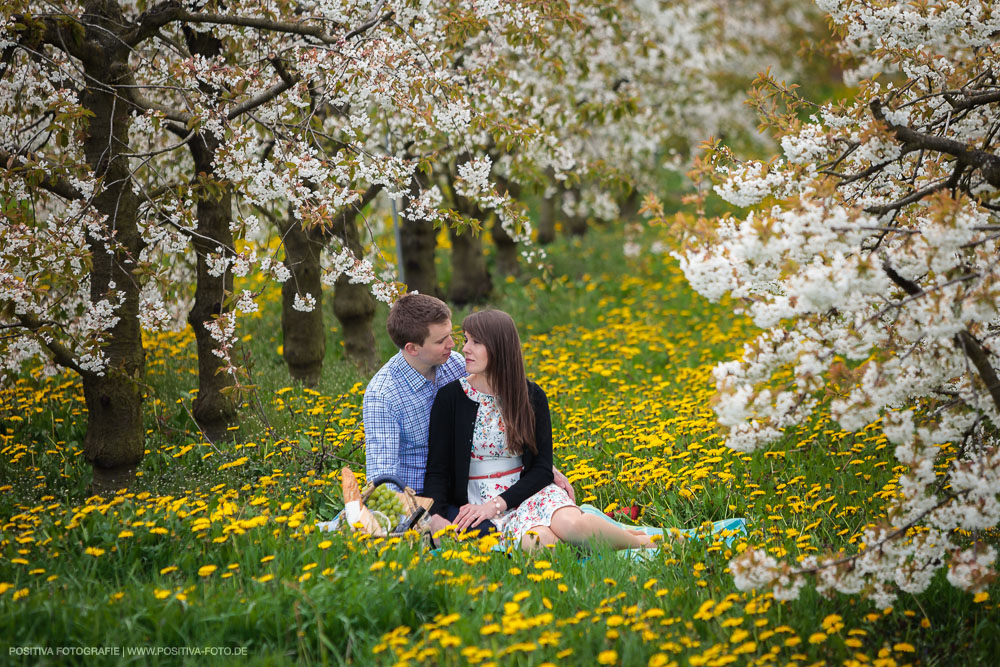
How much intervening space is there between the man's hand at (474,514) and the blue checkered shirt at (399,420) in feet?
1.41

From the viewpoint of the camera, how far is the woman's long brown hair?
391cm

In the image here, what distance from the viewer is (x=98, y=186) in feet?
13.8

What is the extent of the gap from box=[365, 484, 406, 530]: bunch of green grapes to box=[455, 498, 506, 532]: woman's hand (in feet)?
0.90

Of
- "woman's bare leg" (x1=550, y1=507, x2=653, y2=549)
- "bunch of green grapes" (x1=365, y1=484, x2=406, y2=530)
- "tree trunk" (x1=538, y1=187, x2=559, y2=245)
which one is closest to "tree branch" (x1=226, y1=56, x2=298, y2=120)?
"bunch of green grapes" (x1=365, y1=484, x2=406, y2=530)

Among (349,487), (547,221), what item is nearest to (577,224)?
(547,221)

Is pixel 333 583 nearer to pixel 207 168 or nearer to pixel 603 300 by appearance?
pixel 207 168

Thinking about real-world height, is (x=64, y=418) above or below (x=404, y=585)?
above

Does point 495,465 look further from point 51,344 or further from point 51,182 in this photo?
point 51,182

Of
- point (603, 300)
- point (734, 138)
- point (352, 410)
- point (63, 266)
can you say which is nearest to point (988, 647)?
point (352, 410)

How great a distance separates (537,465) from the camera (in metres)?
3.98

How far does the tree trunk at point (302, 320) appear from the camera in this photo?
6.31 meters

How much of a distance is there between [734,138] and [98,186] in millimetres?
14364

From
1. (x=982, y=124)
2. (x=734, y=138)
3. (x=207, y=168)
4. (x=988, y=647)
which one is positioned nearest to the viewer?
(x=988, y=647)

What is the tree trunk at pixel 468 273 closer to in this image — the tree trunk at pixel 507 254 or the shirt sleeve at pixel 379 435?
the tree trunk at pixel 507 254
